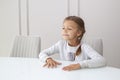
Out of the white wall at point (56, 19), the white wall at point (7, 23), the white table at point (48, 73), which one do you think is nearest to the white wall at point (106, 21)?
the white wall at point (56, 19)

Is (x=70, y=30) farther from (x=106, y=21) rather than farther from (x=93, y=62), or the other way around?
(x=106, y=21)

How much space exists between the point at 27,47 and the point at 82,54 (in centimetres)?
76

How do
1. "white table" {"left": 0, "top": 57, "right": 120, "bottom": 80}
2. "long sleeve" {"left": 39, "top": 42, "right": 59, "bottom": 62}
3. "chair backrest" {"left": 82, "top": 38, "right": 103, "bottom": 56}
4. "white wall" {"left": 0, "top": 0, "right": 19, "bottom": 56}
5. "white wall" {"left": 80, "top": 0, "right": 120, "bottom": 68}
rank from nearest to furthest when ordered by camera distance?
"white table" {"left": 0, "top": 57, "right": 120, "bottom": 80}
"long sleeve" {"left": 39, "top": 42, "right": 59, "bottom": 62}
"chair backrest" {"left": 82, "top": 38, "right": 103, "bottom": 56}
"white wall" {"left": 80, "top": 0, "right": 120, "bottom": 68}
"white wall" {"left": 0, "top": 0, "right": 19, "bottom": 56}

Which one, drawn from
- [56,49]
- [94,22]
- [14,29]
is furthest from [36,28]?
[56,49]

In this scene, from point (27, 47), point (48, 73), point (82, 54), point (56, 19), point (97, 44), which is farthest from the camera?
point (56, 19)

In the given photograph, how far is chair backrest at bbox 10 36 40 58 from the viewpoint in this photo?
2.38 meters

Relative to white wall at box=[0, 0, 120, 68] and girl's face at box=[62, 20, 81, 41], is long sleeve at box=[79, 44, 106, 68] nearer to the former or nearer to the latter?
girl's face at box=[62, 20, 81, 41]

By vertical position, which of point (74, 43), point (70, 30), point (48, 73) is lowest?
point (48, 73)

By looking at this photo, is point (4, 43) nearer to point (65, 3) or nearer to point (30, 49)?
point (65, 3)

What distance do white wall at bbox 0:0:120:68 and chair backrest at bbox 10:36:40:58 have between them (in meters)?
1.06

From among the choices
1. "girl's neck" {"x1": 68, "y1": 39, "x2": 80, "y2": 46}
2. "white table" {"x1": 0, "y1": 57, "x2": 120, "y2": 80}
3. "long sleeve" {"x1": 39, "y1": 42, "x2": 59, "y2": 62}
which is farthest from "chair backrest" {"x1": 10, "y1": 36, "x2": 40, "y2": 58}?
"white table" {"x1": 0, "y1": 57, "x2": 120, "y2": 80}

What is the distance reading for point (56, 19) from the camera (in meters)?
3.43

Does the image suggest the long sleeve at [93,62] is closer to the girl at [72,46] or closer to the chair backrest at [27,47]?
the girl at [72,46]

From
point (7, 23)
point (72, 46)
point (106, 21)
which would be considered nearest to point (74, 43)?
point (72, 46)
